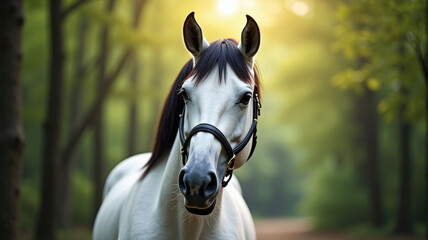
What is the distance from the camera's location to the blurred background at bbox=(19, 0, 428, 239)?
9.62 meters

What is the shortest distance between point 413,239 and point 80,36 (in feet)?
40.9

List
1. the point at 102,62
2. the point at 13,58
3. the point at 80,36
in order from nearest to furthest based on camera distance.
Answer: the point at 13,58 < the point at 102,62 < the point at 80,36

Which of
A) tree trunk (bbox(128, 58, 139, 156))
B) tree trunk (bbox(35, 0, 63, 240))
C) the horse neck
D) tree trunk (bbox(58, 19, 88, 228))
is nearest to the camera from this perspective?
the horse neck

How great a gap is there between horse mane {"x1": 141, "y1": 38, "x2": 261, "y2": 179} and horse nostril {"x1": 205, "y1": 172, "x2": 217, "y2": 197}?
568mm

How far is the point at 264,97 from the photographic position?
15.3 metres

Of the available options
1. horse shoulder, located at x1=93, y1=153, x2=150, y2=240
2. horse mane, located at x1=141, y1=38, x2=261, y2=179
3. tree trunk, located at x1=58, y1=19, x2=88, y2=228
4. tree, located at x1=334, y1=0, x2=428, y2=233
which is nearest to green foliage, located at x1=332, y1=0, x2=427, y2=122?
tree, located at x1=334, y1=0, x2=428, y2=233

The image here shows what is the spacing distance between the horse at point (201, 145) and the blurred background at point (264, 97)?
5.85 m

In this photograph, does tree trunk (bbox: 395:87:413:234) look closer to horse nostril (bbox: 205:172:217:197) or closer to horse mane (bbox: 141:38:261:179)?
horse mane (bbox: 141:38:261:179)

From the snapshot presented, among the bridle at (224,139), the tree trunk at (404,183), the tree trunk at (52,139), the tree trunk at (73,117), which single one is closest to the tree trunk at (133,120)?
the tree trunk at (73,117)

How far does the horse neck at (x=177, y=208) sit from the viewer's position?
99.5 inches

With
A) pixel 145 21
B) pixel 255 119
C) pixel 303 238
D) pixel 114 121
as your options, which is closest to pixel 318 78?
pixel 303 238

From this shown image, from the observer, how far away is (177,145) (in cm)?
262

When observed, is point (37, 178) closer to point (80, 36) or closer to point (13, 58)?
point (80, 36)

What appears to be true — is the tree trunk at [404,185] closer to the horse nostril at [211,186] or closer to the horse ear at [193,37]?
the horse ear at [193,37]
